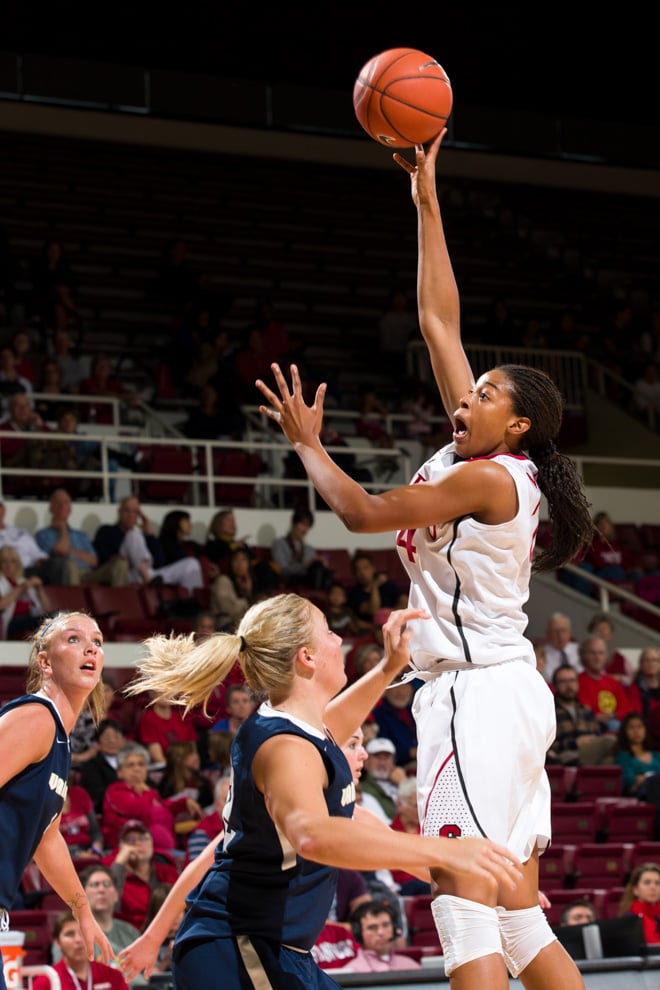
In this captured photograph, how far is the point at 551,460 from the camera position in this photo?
145 inches

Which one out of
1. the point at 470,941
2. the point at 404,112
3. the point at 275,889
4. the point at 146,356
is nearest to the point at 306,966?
the point at 275,889

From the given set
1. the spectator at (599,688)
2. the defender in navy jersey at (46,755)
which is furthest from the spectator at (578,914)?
the defender in navy jersey at (46,755)

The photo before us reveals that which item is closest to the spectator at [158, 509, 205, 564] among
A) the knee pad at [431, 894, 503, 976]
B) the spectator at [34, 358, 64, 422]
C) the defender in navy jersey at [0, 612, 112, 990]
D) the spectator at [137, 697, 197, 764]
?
the spectator at [34, 358, 64, 422]

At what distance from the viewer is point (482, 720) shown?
3336 millimetres

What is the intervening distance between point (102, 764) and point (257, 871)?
5275mm

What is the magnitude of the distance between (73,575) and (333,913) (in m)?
3.78

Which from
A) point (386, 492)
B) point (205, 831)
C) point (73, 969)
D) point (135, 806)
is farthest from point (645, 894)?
point (386, 492)

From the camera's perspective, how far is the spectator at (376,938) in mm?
6617

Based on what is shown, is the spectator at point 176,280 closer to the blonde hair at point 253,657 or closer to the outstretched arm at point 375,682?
the outstretched arm at point 375,682

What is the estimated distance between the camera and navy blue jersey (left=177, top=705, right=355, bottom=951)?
296cm

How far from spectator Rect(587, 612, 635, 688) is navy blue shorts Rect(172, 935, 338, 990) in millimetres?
8063

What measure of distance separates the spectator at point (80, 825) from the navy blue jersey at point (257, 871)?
4525 mm

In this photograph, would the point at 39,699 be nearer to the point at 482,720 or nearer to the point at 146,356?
the point at 482,720

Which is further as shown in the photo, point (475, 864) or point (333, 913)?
point (333, 913)
